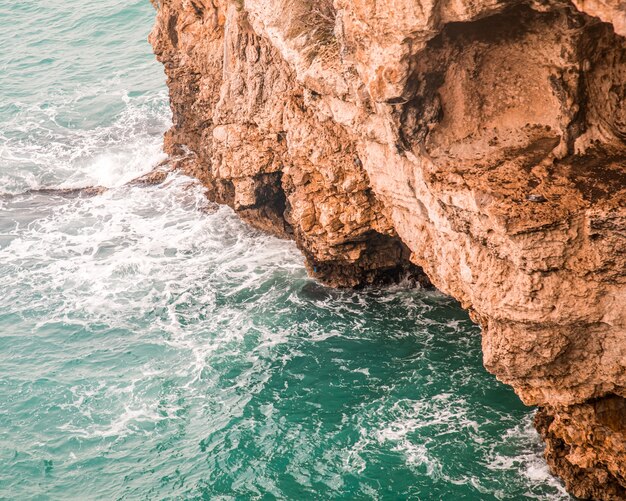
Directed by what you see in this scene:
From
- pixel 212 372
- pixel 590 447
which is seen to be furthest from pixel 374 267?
pixel 590 447

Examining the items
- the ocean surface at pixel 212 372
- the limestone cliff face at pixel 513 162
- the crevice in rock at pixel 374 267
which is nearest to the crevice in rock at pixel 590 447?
the limestone cliff face at pixel 513 162

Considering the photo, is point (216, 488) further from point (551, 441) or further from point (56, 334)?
point (56, 334)

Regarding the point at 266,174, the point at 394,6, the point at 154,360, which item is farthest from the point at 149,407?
the point at 394,6

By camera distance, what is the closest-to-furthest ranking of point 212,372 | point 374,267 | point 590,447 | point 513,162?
point 513,162 < point 590,447 < point 212,372 < point 374,267

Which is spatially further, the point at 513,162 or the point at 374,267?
the point at 374,267

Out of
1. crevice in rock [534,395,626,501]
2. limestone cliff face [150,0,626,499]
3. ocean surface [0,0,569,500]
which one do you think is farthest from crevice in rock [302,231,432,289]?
crevice in rock [534,395,626,501]

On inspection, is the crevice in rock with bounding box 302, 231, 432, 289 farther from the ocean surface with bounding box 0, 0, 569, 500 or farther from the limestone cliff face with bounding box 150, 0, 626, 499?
the limestone cliff face with bounding box 150, 0, 626, 499

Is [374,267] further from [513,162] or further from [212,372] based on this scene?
[513,162]
